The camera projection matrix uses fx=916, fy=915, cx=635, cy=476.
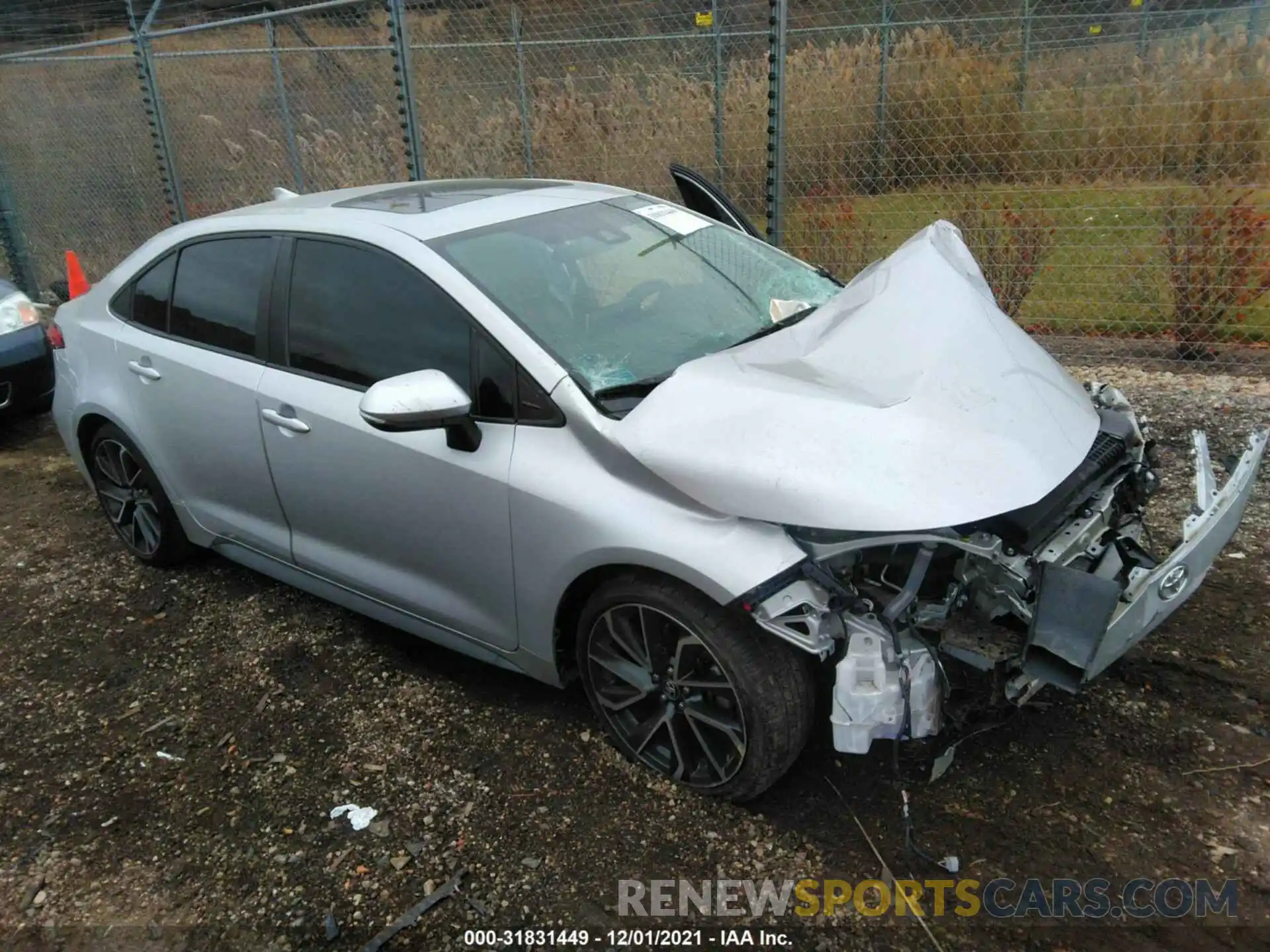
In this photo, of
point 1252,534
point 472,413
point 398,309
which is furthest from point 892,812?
point 1252,534

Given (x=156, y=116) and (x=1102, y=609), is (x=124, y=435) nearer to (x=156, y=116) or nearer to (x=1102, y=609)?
(x=1102, y=609)

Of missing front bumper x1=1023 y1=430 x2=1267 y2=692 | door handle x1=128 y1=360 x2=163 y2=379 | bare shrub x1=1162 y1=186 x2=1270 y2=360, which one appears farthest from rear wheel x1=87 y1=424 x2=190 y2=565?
bare shrub x1=1162 y1=186 x2=1270 y2=360

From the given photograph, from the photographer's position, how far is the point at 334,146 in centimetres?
1002

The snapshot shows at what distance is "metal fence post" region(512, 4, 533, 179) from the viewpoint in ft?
29.7

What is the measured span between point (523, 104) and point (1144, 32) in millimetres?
5787

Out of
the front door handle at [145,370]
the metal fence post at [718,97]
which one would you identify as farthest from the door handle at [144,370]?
the metal fence post at [718,97]

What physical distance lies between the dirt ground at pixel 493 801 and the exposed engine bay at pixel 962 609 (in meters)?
0.43

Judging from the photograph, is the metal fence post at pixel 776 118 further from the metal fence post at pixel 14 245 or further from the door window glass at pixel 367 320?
the metal fence post at pixel 14 245

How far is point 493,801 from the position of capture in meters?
2.77

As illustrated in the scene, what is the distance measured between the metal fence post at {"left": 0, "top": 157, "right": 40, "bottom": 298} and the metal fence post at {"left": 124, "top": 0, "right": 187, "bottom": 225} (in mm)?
2836

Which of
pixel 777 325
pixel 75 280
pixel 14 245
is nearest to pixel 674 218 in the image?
pixel 777 325

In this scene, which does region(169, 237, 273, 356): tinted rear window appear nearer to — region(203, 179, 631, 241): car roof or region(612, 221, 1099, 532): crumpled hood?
region(203, 179, 631, 241): car roof

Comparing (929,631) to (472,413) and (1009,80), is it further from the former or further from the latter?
(1009,80)

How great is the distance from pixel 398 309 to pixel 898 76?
5737 mm
